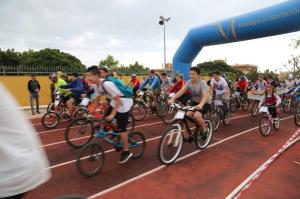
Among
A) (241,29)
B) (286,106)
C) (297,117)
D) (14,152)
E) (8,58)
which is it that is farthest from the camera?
(8,58)

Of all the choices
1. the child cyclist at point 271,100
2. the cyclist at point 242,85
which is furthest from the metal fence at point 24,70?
the child cyclist at point 271,100

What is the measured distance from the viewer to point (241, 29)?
40.3 ft

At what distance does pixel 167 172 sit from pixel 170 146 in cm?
63

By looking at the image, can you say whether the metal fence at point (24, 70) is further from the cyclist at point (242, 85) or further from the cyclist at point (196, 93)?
the cyclist at point (196, 93)

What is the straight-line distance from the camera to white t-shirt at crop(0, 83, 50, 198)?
1.42 m

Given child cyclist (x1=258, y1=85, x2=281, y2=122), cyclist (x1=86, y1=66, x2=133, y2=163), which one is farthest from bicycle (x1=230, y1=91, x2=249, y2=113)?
cyclist (x1=86, y1=66, x2=133, y2=163)

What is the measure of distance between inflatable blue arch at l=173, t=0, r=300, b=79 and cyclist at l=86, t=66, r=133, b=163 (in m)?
8.61

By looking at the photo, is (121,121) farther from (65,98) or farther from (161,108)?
(161,108)

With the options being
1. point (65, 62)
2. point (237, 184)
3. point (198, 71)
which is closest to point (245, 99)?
point (198, 71)

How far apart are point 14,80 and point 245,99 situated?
13.1 metres

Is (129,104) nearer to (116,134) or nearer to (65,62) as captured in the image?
(116,134)

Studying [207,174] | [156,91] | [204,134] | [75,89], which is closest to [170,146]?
[207,174]

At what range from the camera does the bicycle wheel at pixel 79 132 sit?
6.33m

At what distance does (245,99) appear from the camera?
1404 centimetres
